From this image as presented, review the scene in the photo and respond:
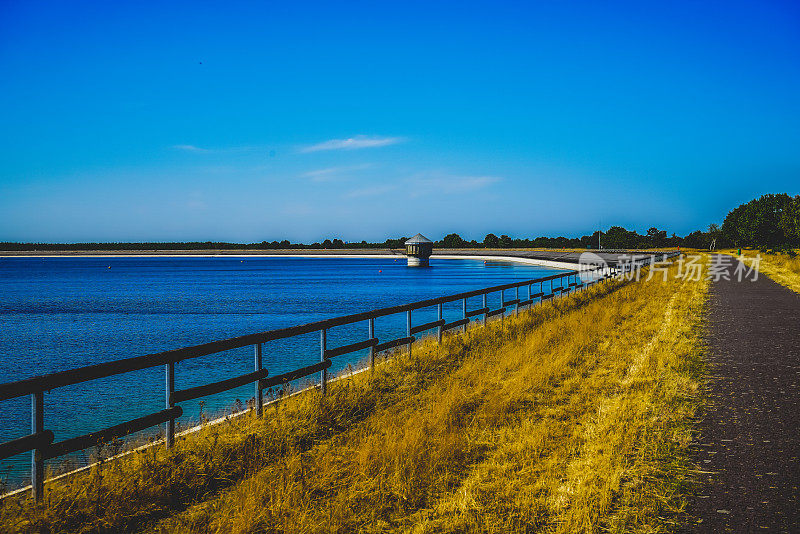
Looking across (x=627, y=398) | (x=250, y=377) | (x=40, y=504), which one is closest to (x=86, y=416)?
(x=250, y=377)

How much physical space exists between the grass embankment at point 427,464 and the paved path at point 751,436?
32cm

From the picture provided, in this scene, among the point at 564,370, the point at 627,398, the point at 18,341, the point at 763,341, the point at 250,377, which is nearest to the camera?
the point at 250,377

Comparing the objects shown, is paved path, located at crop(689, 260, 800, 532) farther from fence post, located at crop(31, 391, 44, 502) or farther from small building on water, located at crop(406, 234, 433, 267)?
small building on water, located at crop(406, 234, 433, 267)

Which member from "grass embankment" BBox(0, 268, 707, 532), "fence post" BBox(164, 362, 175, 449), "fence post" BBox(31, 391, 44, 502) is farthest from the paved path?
"fence post" BBox(31, 391, 44, 502)

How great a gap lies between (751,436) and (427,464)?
4.13 m

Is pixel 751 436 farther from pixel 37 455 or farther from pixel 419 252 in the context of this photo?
pixel 419 252

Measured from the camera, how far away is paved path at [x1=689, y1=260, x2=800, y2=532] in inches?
212

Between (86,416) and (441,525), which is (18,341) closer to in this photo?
(86,416)

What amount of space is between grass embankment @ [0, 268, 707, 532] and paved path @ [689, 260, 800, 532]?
32 cm

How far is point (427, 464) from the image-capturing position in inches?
262

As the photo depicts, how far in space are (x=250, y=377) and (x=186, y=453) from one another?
1.36 meters

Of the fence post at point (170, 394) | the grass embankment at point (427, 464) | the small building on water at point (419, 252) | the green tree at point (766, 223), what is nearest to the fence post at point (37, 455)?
the grass embankment at point (427, 464)

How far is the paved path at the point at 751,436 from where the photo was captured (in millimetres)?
5387

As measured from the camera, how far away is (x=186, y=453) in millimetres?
7148
